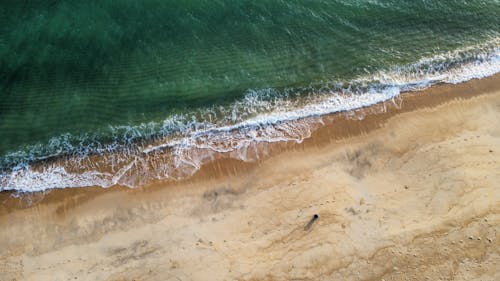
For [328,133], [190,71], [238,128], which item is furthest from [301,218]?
[190,71]

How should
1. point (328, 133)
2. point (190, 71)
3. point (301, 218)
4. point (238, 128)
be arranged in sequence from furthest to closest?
point (190, 71), point (238, 128), point (328, 133), point (301, 218)

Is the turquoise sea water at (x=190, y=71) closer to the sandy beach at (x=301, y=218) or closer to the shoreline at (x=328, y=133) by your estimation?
the shoreline at (x=328, y=133)

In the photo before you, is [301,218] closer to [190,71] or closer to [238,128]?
[238,128]

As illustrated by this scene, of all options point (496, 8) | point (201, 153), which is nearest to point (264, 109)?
point (201, 153)

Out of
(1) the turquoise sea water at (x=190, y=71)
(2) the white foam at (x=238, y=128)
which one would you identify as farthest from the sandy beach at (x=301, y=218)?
(1) the turquoise sea water at (x=190, y=71)

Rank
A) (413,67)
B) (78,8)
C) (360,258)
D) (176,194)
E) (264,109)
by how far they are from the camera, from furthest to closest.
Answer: (78,8)
(413,67)
(264,109)
(176,194)
(360,258)

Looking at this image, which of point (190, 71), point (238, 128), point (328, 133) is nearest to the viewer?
point (328, 133)

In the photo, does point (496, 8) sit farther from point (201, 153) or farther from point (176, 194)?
point (176, 194)
